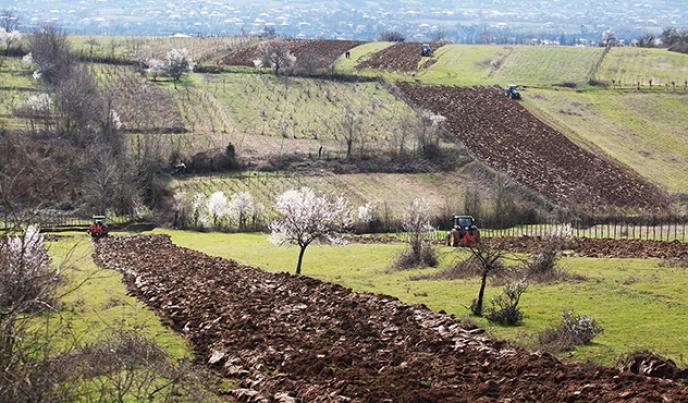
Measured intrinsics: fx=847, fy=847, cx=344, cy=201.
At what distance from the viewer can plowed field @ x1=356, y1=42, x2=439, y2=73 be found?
146 meters

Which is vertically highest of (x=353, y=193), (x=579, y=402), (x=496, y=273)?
(x=579, y=402)

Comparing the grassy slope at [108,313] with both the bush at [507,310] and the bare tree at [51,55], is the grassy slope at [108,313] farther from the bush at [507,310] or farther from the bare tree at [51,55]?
the bare tree at [51,55]

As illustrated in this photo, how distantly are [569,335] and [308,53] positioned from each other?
131043 mm

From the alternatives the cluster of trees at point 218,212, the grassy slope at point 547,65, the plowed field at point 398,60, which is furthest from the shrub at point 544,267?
the plowed field at point 398,60

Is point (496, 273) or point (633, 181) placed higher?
point (496, 273)

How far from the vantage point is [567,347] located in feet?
78.1

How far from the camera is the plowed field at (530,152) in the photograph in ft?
282

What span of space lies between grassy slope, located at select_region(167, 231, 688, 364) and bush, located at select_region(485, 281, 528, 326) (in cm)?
36

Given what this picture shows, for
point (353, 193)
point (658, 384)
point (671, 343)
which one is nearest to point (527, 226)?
point (353, 193)

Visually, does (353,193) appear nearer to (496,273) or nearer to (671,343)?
(496,273)

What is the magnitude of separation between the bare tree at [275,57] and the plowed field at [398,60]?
12473 mm

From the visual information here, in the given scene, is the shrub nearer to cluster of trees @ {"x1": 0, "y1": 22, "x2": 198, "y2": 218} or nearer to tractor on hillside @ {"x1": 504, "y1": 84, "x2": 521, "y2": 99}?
cluster of trees @ {"x1": 0, "y1": 22, "x2": 198, "y2": 218}

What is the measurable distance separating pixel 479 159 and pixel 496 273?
6411cm

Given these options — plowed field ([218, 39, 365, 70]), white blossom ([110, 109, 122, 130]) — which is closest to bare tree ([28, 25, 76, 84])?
white blossom ([110, 109, 122, 130])
